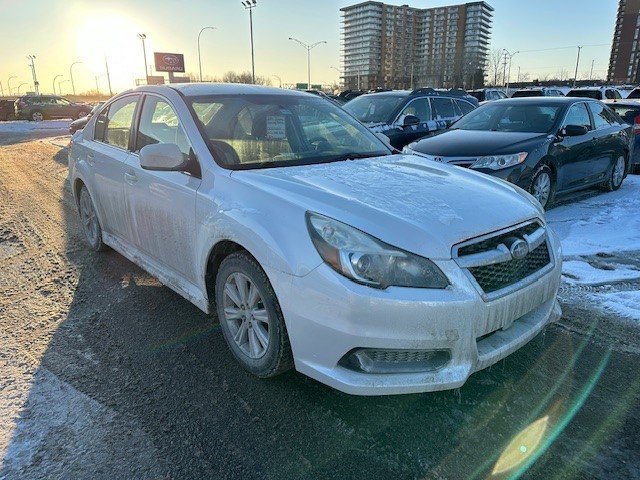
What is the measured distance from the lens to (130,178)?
3.80m

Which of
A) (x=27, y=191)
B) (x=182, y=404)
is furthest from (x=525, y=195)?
(x=27, y=191)

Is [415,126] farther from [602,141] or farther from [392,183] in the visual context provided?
[392,183]

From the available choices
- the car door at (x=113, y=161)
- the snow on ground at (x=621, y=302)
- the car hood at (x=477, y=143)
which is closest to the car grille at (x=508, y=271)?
the snow on ground at (x=621, y=302)

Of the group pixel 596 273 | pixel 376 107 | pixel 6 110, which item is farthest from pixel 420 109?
pixel 6 110

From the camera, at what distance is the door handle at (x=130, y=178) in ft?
12.2

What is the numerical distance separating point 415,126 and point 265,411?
8137 millimetres

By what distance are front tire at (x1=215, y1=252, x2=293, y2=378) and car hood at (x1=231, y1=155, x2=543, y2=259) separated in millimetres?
474

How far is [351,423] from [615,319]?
7.76ft

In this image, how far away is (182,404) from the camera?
2621mm

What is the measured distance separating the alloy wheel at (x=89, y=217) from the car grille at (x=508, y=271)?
12.9ft

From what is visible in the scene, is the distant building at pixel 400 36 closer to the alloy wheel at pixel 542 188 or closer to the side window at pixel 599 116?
the side window at pixel 599 116

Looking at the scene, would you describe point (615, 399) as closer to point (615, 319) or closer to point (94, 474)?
point (615, 319)

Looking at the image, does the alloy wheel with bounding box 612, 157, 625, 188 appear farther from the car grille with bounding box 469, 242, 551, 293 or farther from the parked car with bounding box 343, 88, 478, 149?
the car grille with bounding box 469, 242, 551, 293

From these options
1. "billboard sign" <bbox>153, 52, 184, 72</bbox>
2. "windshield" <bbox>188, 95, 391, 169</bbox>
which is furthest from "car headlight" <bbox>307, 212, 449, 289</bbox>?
"billboard sign" <bbox>153, 52, 184, 72</bbox>
